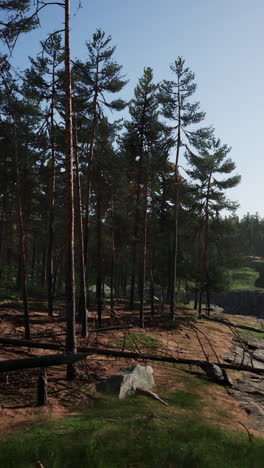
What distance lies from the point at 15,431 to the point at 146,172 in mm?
15222

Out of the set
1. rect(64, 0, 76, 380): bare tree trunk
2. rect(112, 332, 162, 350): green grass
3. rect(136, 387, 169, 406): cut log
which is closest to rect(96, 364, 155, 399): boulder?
rect(136, 387, 169, 406): cut log

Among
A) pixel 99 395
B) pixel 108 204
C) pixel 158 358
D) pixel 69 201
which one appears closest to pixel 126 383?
pixel 99 395

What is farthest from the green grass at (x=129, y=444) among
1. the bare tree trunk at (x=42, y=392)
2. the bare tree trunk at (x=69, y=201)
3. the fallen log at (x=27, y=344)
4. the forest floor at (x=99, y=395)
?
the fallen log at (x=27, y=344)

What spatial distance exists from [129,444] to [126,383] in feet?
8.08

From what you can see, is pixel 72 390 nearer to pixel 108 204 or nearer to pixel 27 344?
pixel 27 344

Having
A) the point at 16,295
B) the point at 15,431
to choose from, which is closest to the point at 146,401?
the point at 15,431

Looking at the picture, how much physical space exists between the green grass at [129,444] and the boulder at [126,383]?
97cm

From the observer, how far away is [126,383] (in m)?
8.15

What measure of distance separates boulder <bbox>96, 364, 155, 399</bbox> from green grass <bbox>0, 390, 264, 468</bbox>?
966mm

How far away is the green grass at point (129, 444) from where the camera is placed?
518cm

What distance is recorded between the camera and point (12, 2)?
10.8 meters

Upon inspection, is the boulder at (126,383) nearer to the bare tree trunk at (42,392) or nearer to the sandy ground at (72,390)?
the sandy ground at (72,390)

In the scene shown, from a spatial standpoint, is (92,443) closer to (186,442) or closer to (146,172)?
(186,442)

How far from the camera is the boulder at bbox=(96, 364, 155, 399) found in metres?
8.00
